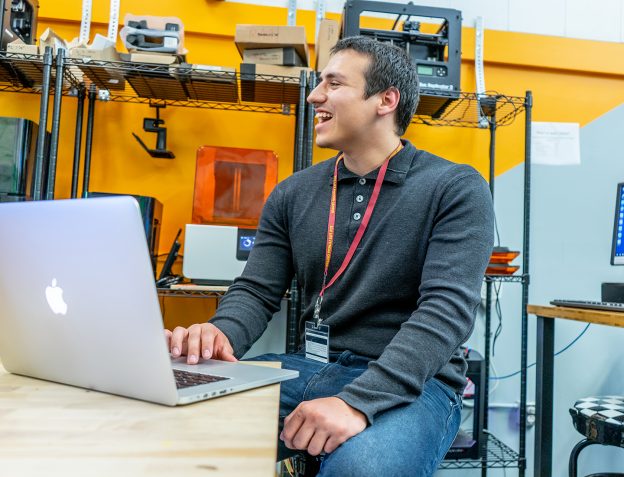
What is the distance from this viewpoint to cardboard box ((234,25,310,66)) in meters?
1.99

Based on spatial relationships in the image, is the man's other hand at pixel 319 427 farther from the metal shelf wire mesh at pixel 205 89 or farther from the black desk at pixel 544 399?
the metal shelf wire mesh at pixel 205 89

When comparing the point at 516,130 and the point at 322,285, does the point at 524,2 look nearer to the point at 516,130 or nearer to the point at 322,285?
the point at 516,130

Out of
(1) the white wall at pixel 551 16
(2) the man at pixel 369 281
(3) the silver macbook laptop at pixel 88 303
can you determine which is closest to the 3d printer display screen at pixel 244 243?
(2) the man at pixel 369 281

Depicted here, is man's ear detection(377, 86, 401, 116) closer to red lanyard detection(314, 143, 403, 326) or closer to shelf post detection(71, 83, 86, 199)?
red lanyard detection(314, 143, 403, 326)

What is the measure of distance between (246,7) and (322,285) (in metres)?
1.64

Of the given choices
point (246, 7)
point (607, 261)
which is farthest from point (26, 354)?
point (607, 261)

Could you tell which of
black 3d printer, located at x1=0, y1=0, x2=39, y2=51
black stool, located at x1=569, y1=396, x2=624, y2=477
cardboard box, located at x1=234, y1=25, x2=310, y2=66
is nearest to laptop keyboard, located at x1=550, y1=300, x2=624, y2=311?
black stool, located at x1=569, y1=396, x2=624, y2=477

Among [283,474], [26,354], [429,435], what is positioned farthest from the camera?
[283,474]

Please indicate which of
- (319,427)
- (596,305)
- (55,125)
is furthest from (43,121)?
(596,305)

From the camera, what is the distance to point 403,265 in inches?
45.3

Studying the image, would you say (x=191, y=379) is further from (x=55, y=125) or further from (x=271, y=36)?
(x=271, y=36)

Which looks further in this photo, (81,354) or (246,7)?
(246,7)

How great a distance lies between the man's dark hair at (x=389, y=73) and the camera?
4.58ft

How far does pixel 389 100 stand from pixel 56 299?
3.35 feet
